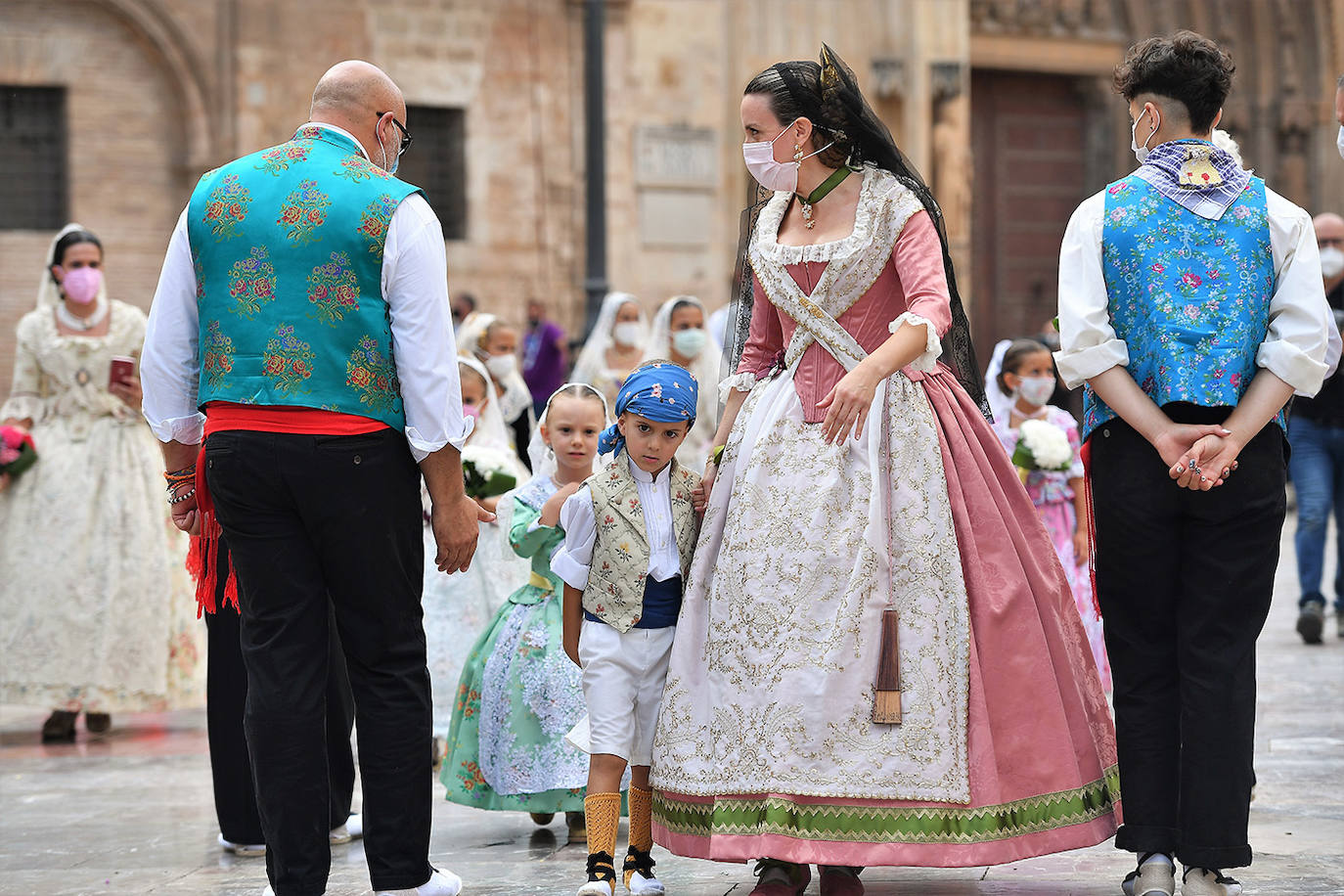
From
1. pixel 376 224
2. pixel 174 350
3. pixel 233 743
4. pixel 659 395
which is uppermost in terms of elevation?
pixel 376 224

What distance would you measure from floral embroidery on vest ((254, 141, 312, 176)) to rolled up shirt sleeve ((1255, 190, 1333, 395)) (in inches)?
85.5

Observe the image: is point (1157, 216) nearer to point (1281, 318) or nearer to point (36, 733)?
point (1281, 318)

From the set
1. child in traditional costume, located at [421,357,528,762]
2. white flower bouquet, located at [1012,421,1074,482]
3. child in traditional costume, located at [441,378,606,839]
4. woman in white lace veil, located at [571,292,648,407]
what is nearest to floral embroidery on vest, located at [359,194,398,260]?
child in traditional costume, located at [441,378,606,839]

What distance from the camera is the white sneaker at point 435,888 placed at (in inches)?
167

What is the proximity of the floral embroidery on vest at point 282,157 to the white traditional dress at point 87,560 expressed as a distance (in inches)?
149

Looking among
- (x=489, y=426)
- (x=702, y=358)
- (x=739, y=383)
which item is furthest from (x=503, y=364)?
(x=739, y=383)

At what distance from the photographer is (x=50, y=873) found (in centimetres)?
516

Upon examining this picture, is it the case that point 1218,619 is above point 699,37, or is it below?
below

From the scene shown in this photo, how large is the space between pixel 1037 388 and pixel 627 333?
8.79 ft

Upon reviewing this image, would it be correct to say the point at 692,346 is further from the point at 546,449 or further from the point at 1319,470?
the point at 1319,470

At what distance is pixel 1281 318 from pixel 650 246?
13828 millimetres

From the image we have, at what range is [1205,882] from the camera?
4227mm

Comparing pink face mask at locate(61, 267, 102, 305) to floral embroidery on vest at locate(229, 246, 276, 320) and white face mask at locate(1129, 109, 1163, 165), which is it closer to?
floral embroidery on vest at locate(229, 246, 276, 320)

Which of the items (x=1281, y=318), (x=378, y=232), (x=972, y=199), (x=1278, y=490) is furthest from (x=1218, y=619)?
(x=972, y=199)
